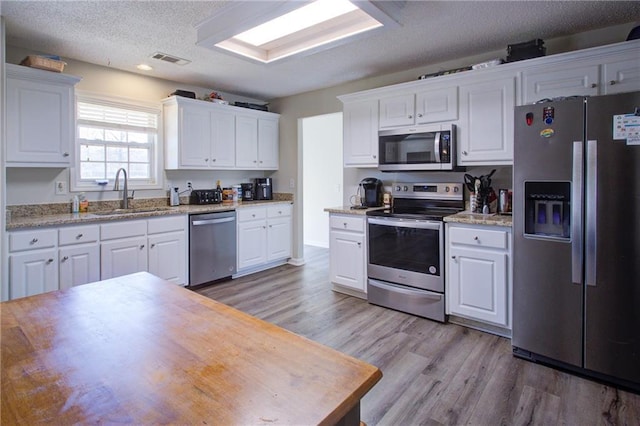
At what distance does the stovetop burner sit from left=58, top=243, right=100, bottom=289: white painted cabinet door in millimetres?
2500

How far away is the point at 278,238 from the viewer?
494 cm

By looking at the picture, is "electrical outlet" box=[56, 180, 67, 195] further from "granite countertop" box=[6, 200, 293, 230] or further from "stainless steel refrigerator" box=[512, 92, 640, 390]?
"stainless steel refrigerator" box=[512, 92, 640, 390]

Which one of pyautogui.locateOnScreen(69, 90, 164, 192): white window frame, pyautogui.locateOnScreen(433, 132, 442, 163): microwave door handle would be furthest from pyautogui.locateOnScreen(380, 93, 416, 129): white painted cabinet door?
pyautogui.locateOnScreen(69, 90, 164, 192): white window frame

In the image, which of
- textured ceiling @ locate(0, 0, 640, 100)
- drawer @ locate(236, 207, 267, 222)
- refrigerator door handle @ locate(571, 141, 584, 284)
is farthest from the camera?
drawer @ locate(236, 207, 267, 222)

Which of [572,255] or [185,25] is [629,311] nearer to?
[572,255]

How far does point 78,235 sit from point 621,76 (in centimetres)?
432

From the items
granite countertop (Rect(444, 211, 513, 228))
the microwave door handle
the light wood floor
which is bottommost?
the light wood floor

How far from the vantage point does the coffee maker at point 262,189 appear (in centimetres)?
514

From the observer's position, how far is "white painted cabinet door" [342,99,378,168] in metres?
3.78

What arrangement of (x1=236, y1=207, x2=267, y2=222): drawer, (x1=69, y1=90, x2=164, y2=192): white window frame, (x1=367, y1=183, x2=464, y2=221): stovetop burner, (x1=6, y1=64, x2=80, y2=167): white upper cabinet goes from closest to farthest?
(x1=6, y1=64, x2=80, y2=167): white upper cabinet
(x1=367, y1=183, x2=464, y2=221): stovetop burner
(x1=69, y1=90, x2=164, y2=192): white window frame
(x1=236, y1=207, x2=267, y2=222): drawer

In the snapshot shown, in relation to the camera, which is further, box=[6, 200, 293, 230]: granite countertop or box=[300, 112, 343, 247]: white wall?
box=[300, 112, 343, 247]: white wall

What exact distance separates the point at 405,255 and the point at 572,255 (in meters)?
1.33

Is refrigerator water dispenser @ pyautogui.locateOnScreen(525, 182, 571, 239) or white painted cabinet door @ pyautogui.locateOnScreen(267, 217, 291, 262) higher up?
refrigerator water dispenser @ pyautogui.locateOnScreen(525, 182, 571, 239)

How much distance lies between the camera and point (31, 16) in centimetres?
257
